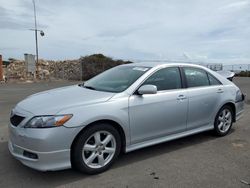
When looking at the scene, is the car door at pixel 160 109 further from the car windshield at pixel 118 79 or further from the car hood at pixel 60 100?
the car hood at pixel 60 100

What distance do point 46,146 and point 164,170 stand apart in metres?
1.66

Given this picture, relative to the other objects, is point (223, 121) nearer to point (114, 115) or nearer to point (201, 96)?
point (201, 96)

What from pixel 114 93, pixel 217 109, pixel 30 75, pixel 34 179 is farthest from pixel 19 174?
pixel 30 75

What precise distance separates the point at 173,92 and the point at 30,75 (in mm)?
24920

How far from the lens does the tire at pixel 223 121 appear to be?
217 inches

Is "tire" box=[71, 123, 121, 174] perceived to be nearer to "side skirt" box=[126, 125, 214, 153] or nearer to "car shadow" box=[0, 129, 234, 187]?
"car shadow" box=[0, 129, 234, 187]

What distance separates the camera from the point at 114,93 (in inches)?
163

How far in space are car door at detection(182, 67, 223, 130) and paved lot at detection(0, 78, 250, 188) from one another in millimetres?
454

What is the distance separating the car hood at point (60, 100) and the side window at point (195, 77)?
1.70 metres

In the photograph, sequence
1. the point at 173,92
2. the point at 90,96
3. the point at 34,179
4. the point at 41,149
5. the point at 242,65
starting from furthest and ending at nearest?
the point at 242,65
the point at 173,92
the point at 90,96
the point at 34,179
the point at 41,149

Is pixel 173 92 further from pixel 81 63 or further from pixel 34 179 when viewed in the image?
pixel 81 63

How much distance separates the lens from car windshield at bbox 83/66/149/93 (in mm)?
4402

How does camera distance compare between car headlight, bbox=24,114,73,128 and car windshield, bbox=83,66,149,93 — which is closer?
car headlight, bbox=24,114,73,128

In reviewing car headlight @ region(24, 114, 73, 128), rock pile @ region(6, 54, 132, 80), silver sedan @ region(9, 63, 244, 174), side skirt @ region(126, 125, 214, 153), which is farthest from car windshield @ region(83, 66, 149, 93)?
rock pile @ region(6, 54, 132, 80)
